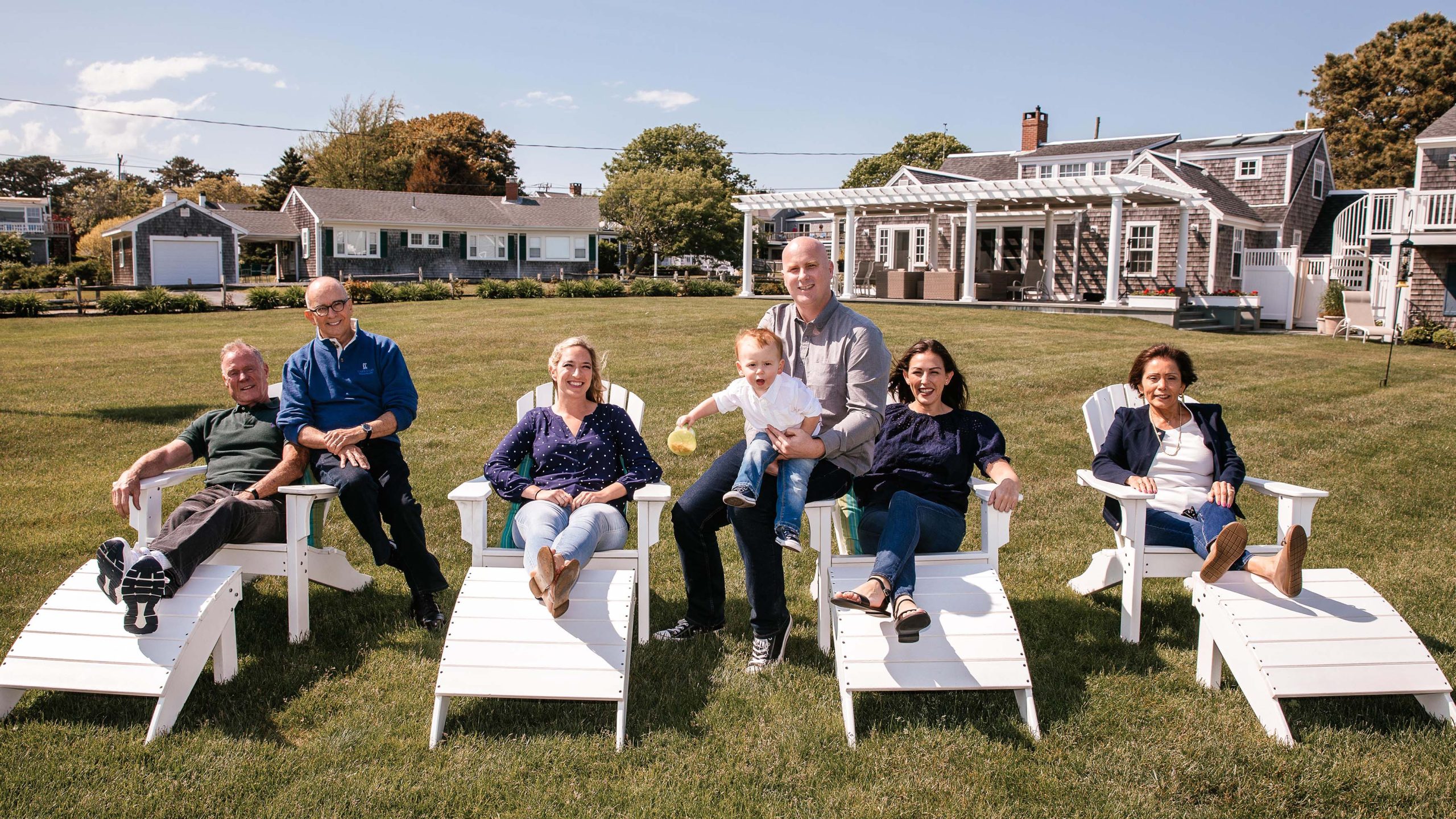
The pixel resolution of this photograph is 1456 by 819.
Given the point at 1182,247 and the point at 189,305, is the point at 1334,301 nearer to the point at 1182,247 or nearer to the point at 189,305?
the point at 1182,247

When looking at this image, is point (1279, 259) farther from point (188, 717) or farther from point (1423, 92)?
point (188, 717)

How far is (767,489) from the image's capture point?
3727 mm

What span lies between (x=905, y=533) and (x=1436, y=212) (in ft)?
68.5

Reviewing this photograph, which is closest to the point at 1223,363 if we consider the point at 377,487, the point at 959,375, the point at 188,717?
the point at 959,375

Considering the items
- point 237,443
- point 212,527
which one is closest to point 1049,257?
point 237,443

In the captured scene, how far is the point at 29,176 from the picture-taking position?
257ft

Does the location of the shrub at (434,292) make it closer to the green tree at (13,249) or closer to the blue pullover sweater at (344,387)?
the blue pullover sweater at (344,387)

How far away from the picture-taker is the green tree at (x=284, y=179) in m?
48.9

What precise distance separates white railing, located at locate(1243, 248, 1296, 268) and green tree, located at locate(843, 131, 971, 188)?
3242 cm

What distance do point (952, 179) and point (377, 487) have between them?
25716mm

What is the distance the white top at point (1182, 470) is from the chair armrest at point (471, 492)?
287 cm

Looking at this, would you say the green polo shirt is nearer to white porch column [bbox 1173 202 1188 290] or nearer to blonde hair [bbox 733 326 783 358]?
blonde hair [bbox 733 326 783 358]

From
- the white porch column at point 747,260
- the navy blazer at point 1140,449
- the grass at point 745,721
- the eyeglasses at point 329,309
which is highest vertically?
the white porch column at point 747,260

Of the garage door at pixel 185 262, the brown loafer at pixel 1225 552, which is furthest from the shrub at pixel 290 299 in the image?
the brown loafer at pixel 1225 552
